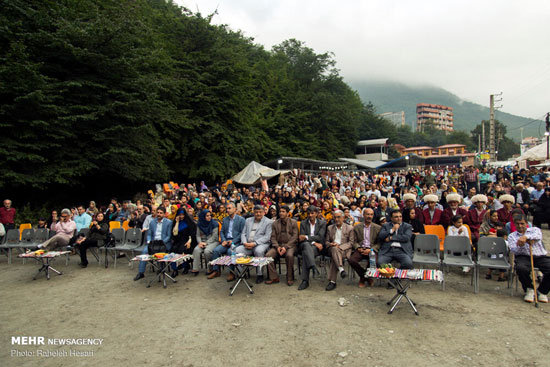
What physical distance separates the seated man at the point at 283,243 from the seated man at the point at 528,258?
3.79 metres

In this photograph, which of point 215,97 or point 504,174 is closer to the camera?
point 504,174

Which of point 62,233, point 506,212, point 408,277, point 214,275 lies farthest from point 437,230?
point 62,233

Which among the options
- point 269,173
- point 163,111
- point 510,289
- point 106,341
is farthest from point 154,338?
point 269,173

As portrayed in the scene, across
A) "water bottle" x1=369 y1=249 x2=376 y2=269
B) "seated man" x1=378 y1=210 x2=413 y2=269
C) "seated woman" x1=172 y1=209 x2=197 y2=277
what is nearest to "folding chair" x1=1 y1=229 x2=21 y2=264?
"seated woman" x1=172 y1=209 x2=197 y2=277

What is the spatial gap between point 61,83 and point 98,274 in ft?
28.3

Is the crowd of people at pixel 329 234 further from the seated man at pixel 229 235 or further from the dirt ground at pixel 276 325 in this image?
the dirt ground at pixel 276 325

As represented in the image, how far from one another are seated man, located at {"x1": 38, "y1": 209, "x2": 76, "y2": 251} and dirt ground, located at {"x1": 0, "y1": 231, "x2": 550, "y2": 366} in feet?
7.17

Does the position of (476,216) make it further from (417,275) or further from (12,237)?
(12,237)

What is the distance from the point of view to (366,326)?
4.27 m

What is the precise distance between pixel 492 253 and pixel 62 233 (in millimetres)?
10144

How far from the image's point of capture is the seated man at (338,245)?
5.95 metres

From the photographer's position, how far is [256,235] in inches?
269

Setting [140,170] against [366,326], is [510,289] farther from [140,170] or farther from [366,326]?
[140,170]

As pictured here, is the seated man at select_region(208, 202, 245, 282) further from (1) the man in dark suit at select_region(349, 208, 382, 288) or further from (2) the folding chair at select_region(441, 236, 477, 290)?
(2) the folding chair at select_region(441, 236, 477, 290)
